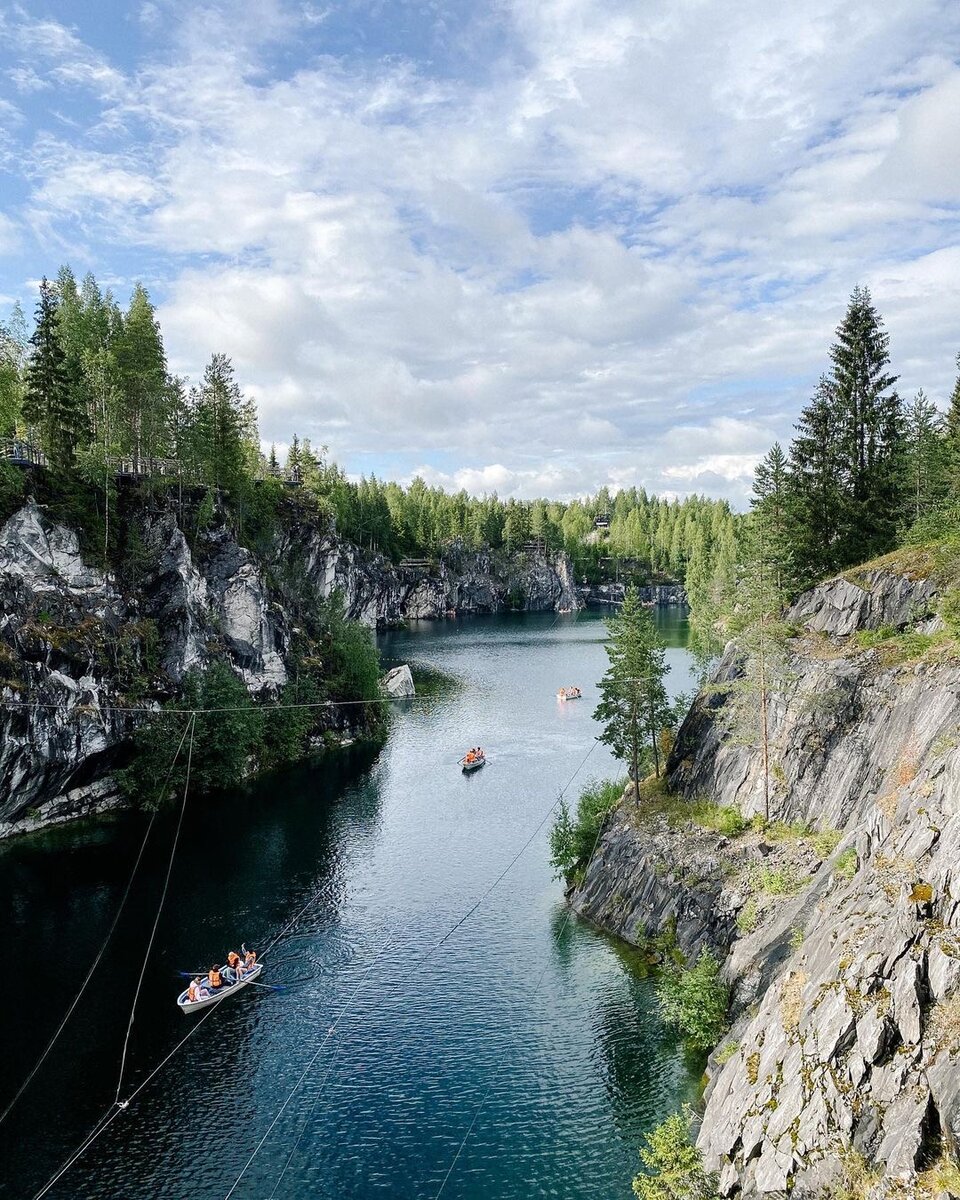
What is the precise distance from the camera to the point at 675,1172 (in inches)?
803

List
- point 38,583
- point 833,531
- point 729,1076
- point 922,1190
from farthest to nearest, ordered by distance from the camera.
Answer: point 38,583 < point 833,531 < point 729,1076 < point 922,1190

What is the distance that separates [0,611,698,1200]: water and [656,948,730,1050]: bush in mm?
1094

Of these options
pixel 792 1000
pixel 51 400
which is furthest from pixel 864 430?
pixel 51 400

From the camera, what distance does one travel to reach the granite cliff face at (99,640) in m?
51.7

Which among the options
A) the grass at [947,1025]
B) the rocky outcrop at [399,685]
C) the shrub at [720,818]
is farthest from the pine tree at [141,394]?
the grass at [947,1025]

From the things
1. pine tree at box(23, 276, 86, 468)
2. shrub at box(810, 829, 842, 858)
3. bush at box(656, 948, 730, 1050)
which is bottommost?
bush at box(656, 948, 730, 1050)

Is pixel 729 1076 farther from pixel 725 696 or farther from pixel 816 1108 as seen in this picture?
pixel 725 696

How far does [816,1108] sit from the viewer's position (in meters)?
17.1

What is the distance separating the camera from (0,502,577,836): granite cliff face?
51.7m

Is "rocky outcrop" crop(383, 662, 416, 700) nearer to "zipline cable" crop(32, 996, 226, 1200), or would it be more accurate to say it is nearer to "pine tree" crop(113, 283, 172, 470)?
"pine tree" crop(113, 283, 172, 470)

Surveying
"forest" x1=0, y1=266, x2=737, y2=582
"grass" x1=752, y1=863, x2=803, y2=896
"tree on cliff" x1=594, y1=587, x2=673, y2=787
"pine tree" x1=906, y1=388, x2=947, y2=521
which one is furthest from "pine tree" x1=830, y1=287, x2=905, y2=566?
"forest" x1=0, y1=266, x2=737, y2=582

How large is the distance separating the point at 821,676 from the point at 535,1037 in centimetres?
1974

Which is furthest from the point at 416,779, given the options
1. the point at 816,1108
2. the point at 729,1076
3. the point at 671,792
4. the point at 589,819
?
the point at 816,1108

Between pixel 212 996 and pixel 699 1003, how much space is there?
19816 millimetres
